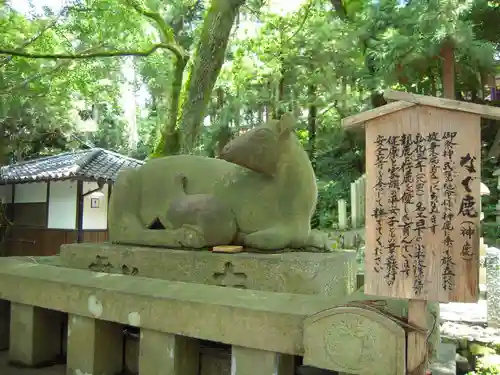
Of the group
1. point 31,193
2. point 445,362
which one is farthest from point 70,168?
point 445,362

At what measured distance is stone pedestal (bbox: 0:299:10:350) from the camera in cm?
395

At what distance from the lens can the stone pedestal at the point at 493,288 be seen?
24.2 ft

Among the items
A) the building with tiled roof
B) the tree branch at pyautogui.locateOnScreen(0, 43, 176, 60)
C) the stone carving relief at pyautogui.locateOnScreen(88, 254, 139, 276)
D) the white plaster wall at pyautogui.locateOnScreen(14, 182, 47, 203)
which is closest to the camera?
the stone carving relief at pyautogui.locateOnScreen(88, 254, 139, 276)

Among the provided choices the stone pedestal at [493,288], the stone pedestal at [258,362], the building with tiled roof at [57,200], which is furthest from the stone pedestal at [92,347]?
the building with tiled roof at [57,200]

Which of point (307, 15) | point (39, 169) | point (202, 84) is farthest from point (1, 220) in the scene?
point (307, 15)

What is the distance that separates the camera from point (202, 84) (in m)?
8.51

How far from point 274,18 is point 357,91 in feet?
17.3

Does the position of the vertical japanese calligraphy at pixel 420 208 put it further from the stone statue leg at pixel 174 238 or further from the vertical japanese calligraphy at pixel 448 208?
the stone statue leg at pixel 174 238

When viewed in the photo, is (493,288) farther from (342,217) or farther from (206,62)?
(342,217)

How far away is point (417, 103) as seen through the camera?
205 centimetres

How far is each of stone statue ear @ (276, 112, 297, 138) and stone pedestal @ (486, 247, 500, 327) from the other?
5654mm

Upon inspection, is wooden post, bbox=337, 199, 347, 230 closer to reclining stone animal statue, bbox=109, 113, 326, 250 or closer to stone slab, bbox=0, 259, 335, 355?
reclining stone animal statue, bbox=109, 113, 326, 250

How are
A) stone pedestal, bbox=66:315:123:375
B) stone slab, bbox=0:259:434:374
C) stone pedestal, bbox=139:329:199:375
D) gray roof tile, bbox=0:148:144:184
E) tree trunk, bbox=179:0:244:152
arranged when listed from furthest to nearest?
gray roof tile, bbox=0:148:144:184, tree trunk, bbox=179:0:244:152, stone pedestal, bbox=66:315:123:375, stone pedestal, bbox=139:329:199:375, stone slab, bbox=0:259:434:374

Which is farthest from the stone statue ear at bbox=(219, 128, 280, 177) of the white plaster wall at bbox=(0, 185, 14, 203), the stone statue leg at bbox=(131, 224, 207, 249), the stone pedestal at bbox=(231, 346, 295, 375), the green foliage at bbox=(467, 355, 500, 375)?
the white plaster wall at bbox=(0, 185, 14, 203)
